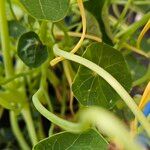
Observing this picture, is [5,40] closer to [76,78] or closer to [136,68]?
[76,78]

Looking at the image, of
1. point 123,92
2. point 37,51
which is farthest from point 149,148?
point 123,92

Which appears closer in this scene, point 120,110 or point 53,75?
point 120,110

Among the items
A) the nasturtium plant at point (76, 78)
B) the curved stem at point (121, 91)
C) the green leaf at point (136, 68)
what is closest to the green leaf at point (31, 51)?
the nasturtium plant at point (76, 78)

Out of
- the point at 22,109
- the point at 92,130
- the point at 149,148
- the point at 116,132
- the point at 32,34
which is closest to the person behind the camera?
the point at 116,132

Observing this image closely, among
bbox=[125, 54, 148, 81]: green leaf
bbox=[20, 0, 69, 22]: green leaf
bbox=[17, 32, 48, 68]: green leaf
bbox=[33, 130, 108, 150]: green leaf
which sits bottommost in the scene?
bbox=[125, 54, 148, 81]: green leaf

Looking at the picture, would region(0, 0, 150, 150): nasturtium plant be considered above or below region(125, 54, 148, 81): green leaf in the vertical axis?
above

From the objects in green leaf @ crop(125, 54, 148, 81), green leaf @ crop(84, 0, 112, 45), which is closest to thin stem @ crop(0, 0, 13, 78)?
green leaf @ crop(84, 0, 112, 45)

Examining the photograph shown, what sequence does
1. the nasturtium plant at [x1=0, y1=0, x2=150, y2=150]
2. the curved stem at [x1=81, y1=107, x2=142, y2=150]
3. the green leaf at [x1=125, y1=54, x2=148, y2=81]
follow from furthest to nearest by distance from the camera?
the green leaf at [x1=125, y1=54, x2=148, y2=81]
the nasturtium plant at [x1=0, y1=0, x2=150, y2=150]
the curved stem at [x1=81, y1=107, x2=142, y2=150]

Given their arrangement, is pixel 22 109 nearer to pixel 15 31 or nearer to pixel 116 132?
pixel 15 31

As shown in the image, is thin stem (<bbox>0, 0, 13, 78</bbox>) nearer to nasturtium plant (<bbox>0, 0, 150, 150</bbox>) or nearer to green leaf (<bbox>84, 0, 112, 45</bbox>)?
nasturtium plant (<bbox>0, 0, 150, 150</bbox>)
